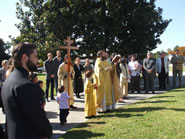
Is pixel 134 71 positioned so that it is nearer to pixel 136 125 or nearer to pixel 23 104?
pixel 136 125

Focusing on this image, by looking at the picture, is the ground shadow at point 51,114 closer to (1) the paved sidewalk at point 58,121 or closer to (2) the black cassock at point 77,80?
(1) the paved sidewalk at point 58,121

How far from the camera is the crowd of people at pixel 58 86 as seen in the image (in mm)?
2193

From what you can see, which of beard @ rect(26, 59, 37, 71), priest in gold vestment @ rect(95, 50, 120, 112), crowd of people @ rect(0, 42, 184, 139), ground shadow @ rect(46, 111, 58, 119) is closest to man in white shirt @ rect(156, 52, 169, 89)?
Answer: crowd of people @ rect(0, 42, 184, 139)

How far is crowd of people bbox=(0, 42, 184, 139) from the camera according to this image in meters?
2.19

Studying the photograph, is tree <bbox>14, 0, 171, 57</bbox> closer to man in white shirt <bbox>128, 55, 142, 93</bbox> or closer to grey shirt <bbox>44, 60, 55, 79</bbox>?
man in white shirt <bbox>128, 55, 142, 93</bbox>

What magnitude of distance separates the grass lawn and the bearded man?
315 cm

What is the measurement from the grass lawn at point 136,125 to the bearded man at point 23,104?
315 centimetres

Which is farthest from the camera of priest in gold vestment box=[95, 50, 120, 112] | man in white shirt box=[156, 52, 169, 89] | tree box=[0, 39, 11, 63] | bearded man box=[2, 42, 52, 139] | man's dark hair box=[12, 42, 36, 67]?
tree box=[0, 39, 11, 63]

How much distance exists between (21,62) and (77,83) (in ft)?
31.3

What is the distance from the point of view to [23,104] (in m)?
2.14

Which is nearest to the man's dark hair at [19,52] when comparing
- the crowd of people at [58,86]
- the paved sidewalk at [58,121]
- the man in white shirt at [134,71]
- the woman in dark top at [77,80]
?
the crowd of people at [58,86]

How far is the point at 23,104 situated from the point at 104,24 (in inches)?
671

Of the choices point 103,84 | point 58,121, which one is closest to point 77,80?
point 103,84

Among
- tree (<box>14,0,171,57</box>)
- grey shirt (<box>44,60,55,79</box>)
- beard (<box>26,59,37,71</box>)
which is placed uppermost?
tree (<box>14,0,171,57</box>)
